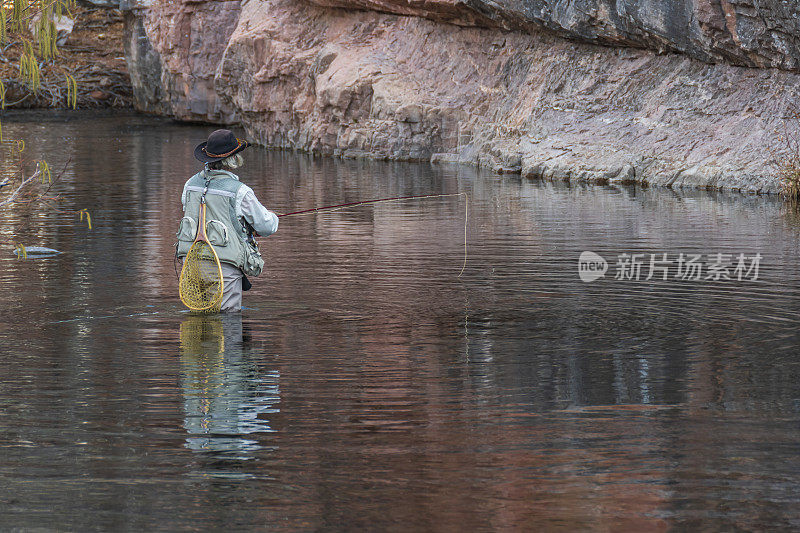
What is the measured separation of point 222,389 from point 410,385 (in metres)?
1.12

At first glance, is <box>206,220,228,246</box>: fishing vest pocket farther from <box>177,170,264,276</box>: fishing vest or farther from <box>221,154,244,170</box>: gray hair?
<box>221,154,244,170</box>: gray hair

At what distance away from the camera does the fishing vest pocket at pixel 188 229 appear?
31.5ft

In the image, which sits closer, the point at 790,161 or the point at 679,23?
the point at 790,161

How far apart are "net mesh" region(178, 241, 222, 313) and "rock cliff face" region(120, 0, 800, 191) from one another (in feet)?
41.4

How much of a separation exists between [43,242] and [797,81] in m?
12.9

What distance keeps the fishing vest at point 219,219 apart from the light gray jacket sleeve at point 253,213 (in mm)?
43

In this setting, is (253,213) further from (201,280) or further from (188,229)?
(201,280)

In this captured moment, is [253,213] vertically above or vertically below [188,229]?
above

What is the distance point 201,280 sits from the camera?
9.76 meters

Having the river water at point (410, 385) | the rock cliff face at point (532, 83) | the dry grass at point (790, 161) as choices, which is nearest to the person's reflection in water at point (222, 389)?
the river water at point (410, 385)

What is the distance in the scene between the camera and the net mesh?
962 centimetres

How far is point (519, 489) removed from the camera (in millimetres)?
5660

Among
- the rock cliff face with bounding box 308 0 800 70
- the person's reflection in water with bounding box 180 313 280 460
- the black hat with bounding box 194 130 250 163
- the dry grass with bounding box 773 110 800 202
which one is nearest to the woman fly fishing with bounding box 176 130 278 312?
the black hat with bounding box 194 130 250 163

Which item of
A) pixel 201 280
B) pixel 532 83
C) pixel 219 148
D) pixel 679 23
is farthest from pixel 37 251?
pixel 532 83
